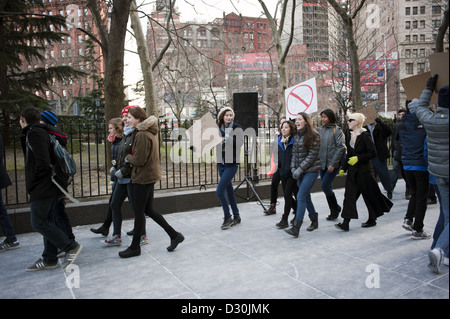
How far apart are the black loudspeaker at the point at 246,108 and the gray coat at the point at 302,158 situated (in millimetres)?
2976

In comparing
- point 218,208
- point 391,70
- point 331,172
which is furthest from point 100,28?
point 391,70

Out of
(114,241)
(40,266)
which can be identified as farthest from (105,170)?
(40,266)

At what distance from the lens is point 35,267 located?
4.85m

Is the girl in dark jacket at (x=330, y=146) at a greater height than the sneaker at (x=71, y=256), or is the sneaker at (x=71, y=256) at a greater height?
the girl in dark jacket at (x=330, y=146)

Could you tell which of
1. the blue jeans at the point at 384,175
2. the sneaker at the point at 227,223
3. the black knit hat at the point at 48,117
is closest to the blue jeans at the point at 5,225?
the black knit hat at the point at 48,117

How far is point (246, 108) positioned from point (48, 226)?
5545 mm

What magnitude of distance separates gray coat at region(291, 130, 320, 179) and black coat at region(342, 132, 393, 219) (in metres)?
0.78

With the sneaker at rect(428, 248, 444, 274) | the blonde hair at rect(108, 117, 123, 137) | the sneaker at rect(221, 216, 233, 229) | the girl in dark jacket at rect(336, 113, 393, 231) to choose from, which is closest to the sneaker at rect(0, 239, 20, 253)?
the blonde hair at rect(108, 117, 123, 137)

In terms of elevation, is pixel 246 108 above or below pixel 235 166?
above

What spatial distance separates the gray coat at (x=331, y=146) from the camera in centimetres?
670

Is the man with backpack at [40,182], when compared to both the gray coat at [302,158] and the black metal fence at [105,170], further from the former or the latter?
the gray coat at [302,158]

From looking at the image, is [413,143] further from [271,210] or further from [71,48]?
[71,48]

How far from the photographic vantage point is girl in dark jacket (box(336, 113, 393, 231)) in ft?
20.7

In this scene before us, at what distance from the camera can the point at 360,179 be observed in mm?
6414
